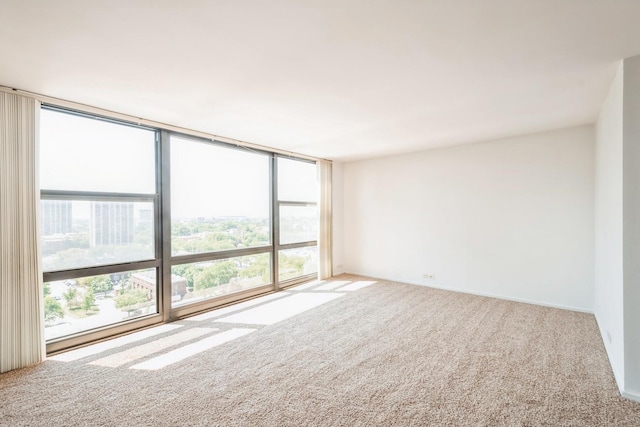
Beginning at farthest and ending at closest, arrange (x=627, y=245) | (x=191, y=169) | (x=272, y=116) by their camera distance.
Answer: (x=191, y=169), (x=272, y=116), (x=627, y=245)

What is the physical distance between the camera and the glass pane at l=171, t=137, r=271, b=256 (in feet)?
13.0

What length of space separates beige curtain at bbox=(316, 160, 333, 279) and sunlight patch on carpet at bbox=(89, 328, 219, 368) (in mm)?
2812

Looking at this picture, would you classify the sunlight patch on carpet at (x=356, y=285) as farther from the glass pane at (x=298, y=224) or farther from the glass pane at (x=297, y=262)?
the glass pane at (x=298, y=224)

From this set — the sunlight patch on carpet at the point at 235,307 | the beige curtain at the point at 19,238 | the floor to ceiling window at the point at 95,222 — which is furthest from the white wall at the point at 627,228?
the beige curtain at the point at 19,238

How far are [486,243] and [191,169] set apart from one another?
4.56m

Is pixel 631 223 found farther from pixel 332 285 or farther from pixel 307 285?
pixel 307 285

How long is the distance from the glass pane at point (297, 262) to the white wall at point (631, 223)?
4337mm

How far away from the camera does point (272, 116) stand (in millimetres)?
3400

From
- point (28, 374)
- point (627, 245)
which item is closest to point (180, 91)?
point (28, 374)

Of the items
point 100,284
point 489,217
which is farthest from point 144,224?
point 489,217

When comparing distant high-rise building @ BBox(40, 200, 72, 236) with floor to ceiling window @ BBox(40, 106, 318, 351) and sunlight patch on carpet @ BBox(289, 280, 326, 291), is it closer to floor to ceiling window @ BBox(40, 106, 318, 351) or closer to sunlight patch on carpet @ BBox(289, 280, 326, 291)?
floor to ceiling window @ BBox(40, 106, 318, 351)

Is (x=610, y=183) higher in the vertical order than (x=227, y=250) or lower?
higher

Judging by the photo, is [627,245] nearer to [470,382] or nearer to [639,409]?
[639,409]

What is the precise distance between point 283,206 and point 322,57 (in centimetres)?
350
